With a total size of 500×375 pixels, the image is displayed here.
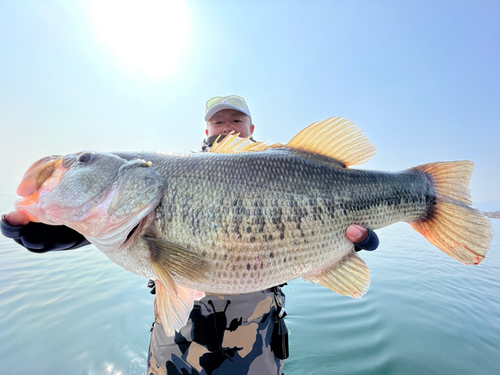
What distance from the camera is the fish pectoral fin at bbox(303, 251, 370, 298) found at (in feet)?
5.44

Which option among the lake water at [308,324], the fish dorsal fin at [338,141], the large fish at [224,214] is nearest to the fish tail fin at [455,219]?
the large fish at [224,214]

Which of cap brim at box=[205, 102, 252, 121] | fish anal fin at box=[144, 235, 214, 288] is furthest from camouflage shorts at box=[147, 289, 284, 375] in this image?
cap brim at box=[205, 102, 252, 121]

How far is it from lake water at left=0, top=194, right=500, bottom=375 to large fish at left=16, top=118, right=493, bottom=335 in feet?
2.53

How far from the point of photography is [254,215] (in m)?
1.46

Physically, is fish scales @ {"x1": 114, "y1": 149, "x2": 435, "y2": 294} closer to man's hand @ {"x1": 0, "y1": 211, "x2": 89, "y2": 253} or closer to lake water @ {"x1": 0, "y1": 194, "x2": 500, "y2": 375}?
man's hand @ {"x1": 0, "y1": 211, "x2": 89, "y2": 253}

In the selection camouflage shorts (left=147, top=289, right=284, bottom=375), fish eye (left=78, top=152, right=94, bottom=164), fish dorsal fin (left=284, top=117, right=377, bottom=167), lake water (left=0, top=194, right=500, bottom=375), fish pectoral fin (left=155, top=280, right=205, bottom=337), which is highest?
fish dorsal fin (left=284, top=117, right=377, bottom=167)

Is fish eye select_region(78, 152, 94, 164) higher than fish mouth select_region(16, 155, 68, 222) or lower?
higher

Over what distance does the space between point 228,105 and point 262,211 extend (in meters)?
2.08

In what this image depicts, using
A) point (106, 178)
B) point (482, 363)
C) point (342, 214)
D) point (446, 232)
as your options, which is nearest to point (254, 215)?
point (342, 214)

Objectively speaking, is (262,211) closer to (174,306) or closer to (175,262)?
(175,262)

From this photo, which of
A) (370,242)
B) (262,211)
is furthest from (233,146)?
(370,242)

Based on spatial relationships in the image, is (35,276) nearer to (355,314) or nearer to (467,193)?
(355,314)

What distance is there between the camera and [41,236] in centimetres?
155

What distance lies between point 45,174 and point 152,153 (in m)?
0.67
